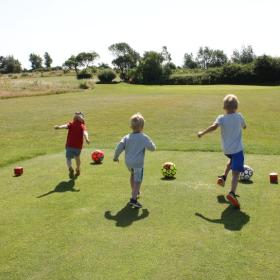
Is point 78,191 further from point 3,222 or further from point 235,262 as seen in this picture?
point 235,262

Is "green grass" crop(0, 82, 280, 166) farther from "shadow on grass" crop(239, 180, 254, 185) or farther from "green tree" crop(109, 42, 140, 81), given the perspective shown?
"green tree" crop(109, 42, 140, 81)

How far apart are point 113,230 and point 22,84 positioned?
57.8 metres

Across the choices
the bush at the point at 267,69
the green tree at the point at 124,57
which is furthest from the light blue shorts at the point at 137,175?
the green tree at the point at 124,57

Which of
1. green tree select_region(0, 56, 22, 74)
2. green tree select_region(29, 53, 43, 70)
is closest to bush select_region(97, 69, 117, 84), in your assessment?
green tree select_region(0, 56, 22, 74)

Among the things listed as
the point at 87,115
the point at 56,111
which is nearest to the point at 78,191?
the point at 87,115

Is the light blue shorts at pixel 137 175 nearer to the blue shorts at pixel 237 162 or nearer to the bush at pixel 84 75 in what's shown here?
the blue shorts at pixel 237 162

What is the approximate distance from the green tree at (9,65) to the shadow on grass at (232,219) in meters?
139

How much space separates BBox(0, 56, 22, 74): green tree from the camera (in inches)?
5438

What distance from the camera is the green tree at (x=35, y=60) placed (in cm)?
15512

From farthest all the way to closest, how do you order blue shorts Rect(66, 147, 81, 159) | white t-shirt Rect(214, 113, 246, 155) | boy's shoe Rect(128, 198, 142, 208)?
blue shorts Rect(66, 147, 81, 159)
white t-shirt Rect(214, 113, 246, 155)
boy's shoe Rect(128, 198, 142, 208)

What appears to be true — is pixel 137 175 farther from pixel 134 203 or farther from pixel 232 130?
pixel 232 130

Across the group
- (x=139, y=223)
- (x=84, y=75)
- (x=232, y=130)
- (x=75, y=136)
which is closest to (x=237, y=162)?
(x=232, y=130)

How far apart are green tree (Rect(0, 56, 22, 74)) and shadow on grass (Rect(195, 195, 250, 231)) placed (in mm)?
138683

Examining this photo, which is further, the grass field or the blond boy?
the blond boy
